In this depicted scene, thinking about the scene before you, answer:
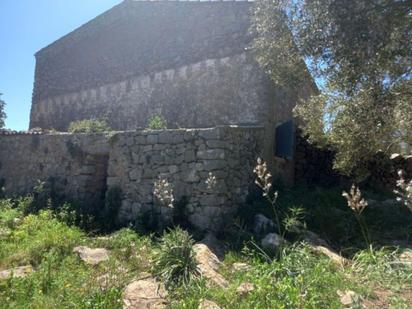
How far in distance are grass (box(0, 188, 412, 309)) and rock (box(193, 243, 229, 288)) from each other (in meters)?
0.11

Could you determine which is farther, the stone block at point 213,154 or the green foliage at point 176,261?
the stone block at point 213,154

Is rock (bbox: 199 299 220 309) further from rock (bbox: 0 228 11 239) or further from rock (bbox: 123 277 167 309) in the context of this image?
rock (bbox: 0 228 11 239)

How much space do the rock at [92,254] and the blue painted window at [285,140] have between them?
5.24 meters

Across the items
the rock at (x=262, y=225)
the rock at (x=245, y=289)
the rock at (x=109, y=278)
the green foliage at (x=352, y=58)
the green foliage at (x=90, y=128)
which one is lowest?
the rock at (x=109, y=278)

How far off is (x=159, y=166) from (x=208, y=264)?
3.13 metres

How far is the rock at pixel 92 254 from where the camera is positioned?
5.50m

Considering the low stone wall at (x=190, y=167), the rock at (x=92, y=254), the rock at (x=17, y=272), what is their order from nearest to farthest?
the rock at (x=17, y=272)
the rock at (x=92, y=254)
the low stone wall at (x=190, y=167)

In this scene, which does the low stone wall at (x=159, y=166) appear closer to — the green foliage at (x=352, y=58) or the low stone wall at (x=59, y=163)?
the low stone wall at (x=59, y=163)

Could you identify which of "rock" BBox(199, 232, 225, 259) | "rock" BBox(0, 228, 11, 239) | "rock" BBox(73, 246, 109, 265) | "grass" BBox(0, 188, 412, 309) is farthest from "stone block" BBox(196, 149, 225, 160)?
"rock" BBox(0, 228, 11, 239)

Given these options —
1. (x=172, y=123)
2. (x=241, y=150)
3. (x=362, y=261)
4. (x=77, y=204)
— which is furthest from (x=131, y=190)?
(x=362, y=261)

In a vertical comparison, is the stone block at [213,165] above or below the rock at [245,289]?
above

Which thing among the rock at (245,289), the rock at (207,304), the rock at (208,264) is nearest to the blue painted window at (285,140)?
the rock at (208,264)

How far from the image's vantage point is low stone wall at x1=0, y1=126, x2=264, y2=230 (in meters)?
7.27

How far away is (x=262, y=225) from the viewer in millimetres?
6852
